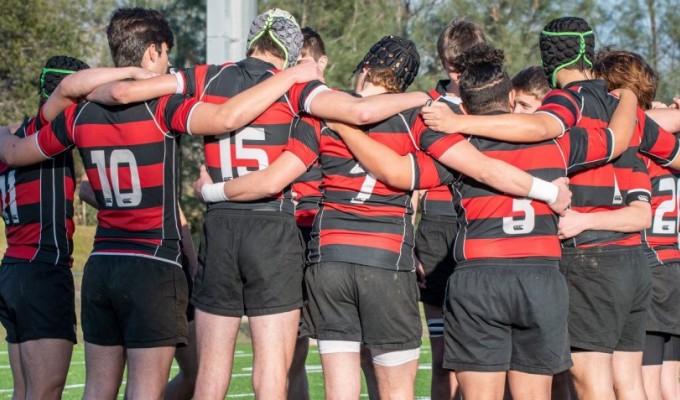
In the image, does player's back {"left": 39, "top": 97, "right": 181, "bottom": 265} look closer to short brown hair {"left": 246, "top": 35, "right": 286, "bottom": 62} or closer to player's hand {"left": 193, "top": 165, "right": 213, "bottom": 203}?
player's hand {"left": 193, "top": 165, "right": 213, "bottom": 203}

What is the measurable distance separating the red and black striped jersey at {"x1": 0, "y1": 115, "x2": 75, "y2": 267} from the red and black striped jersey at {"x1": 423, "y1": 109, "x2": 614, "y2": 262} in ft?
7.20

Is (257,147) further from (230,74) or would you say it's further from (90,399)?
(90,399)

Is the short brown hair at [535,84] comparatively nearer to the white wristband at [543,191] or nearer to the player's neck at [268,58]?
the white wristband at [543,191]

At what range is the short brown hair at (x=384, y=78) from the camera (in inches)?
209

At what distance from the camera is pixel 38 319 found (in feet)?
18.9

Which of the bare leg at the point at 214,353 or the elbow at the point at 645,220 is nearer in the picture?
the bare leg at the point at 214,353

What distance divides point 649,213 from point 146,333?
2.84 meters

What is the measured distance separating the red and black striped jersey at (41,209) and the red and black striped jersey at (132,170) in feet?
1.42

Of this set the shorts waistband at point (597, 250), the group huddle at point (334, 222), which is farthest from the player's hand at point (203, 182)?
the shorts waistband at point (597, 250)

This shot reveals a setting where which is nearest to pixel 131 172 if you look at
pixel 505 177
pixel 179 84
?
pixel 179 84

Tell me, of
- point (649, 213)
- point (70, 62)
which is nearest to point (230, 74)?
point (70, 62)

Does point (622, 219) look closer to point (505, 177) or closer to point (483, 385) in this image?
point (505, 177)

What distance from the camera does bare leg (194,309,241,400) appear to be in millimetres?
5375

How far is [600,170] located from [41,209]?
3148 millimetres
